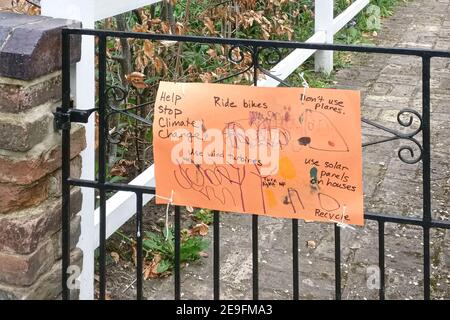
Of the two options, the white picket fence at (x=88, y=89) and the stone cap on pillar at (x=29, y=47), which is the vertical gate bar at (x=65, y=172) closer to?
the stone cap on pillar at (x=29, y=47)

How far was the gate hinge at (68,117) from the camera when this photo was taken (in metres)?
2.12

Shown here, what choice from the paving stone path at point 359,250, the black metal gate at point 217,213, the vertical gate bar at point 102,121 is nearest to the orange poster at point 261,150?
the black metal gate at point 217,213

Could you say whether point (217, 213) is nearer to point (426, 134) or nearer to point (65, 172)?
point (65, 172)

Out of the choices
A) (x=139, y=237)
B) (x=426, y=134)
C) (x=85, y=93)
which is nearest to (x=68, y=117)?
(x=85, y=93)

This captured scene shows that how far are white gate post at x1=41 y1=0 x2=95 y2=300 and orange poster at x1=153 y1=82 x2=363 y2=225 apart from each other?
405mm

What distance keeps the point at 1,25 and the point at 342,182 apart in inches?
42.9

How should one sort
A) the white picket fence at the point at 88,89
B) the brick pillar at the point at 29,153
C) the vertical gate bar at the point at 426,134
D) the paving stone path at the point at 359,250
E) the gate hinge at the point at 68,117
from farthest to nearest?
the paving stone path at the point at 359,250 → the white picket fence at the point at 88,89 → the gate hinge at the point at 68,117 → the brick pillar at the point at 29,153 → the vertical gate bar at the point at 426,134

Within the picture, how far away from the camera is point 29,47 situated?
1965 millimetres

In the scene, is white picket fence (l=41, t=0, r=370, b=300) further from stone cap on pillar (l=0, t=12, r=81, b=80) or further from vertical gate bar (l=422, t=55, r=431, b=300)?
vertical gate bar (l=422, t=55, r=431, b=300)

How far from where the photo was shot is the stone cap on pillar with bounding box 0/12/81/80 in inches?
77.2

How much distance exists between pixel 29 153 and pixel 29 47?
306 mm

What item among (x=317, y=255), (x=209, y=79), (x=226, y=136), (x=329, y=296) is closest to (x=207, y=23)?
(x=209, y=79)

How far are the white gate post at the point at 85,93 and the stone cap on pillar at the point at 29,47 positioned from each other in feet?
0.59
